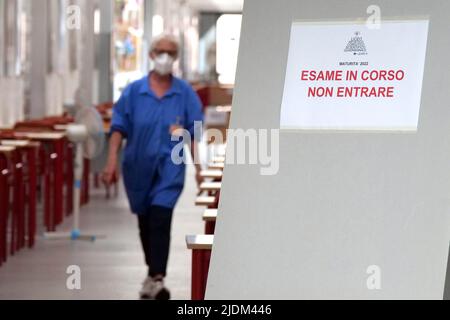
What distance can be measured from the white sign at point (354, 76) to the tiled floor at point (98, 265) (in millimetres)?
3860

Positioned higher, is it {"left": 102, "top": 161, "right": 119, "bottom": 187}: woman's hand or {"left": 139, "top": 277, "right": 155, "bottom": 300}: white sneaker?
{"left": 102, "top": 161, "right": 119, "bottom": 187}: woman's hand

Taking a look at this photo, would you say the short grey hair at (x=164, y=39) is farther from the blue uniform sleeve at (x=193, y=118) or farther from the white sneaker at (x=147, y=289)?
Result: the white sneaker at (x=147, y=289)

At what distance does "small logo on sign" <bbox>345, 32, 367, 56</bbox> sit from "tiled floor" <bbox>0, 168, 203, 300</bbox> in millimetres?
3960

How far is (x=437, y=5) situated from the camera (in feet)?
12.1

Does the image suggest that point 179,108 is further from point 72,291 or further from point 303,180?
point 303,180

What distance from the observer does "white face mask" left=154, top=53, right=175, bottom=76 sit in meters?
Result: 7.48

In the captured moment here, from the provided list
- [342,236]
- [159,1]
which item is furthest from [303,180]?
[159,1]

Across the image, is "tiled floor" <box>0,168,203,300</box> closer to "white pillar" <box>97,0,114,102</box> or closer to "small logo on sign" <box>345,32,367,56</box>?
"small logo on sign" <box>345,32,367,56</box>

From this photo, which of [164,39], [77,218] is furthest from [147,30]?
[164,39]

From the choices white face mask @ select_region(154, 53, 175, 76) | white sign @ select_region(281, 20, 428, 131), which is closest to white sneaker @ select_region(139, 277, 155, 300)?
white face mask @ select_region(154, 53, 175, 76)

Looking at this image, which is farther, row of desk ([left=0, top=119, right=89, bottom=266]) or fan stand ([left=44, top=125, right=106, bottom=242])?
fan stand ([left=44, top=125, right=106, bottom=242])

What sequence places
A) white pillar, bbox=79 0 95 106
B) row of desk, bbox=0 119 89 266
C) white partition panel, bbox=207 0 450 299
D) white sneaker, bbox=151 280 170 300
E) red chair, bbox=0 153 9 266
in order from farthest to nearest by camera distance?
1. white pillar, bbox=79 0 95 106
2. row of desk, bbox=0 119 89 266
3. red chair, bbox=0 153 9 266
4. white sneaker, bbox=151 280 170 300
5. white partition panel, bbox=207 0 450 299

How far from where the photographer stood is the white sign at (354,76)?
373 cm

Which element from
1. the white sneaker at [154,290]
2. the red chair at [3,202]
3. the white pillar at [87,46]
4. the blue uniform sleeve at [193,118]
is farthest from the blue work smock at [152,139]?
the white pillar at [87,46]
